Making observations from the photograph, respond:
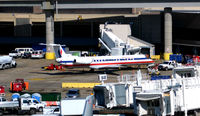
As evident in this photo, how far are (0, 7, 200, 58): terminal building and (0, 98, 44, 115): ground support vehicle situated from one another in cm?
5986

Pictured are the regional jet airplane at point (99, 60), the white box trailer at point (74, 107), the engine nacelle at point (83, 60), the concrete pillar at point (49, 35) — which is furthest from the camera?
the concrete pillar at point (49, 35)

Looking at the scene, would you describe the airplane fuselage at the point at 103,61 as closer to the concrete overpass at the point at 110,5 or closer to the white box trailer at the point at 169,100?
the concrete overpass at the point at 110,5

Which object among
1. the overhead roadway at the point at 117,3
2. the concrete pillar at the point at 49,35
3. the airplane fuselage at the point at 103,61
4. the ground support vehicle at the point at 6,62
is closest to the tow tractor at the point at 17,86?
the airplane fuselage at the point at 103,61

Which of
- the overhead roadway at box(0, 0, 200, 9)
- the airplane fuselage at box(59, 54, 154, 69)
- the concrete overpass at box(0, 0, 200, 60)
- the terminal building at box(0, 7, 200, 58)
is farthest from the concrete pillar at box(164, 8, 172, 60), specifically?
the airplane fuselage at box(59, 54, 154, 69)

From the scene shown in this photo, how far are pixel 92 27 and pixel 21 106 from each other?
91.8 metres

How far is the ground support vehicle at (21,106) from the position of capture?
46469 mm

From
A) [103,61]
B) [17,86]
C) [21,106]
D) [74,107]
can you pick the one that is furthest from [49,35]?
[74,107]

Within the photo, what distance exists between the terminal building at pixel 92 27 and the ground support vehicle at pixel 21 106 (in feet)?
196

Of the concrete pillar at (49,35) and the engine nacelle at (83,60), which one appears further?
the concrete pillar at (49,35)

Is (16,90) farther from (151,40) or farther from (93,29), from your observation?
(93,29)

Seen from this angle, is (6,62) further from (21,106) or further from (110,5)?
(21,106)

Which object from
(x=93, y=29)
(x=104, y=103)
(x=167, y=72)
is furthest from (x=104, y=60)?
(x=93, y=29)

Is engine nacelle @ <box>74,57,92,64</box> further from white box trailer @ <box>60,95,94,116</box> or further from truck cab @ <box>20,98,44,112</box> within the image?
white box trailer @ <box>60,95,94,116</box>

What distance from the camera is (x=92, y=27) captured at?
452ft
